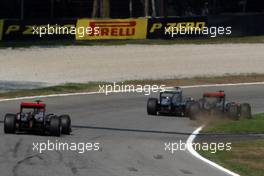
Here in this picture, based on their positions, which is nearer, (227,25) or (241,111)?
(241,111)

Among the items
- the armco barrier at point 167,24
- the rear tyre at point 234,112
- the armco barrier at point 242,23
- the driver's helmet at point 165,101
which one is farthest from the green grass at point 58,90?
the armco barrier at point 242,23

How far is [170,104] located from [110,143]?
5.84m

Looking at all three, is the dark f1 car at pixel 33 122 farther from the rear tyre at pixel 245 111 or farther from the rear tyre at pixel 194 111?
the rear tyre at pixel 245 111

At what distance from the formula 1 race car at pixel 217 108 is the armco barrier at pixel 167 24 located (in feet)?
59.5

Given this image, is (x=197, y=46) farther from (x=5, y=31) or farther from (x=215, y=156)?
(x=215, y=156)

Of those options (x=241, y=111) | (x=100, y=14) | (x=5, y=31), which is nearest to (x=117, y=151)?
(x=241, y=111)

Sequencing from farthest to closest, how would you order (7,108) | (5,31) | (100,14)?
(100,14) < (5,31) < (7,108)

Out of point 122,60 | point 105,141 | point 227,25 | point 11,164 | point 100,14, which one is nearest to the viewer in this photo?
point 11,164

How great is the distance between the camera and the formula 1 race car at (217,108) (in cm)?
2222

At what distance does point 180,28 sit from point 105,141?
24.2 metres

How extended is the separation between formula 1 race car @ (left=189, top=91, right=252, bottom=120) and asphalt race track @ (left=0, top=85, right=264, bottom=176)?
41cm

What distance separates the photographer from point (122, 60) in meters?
38.1

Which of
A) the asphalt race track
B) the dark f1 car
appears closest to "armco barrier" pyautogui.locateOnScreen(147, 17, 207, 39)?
the asphalt race track

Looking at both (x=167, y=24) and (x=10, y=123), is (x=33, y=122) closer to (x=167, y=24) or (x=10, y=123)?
(x=10, y=123)
